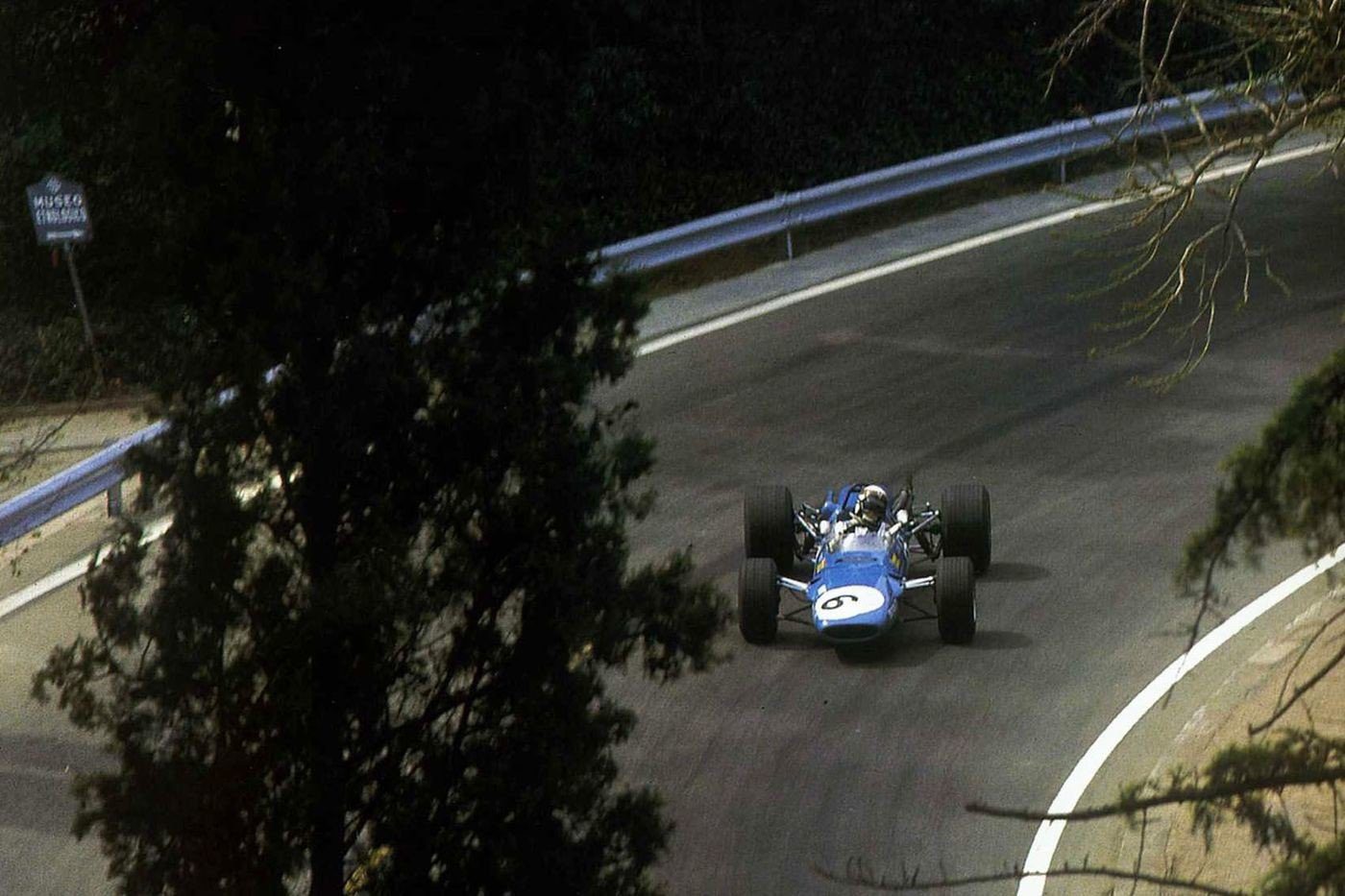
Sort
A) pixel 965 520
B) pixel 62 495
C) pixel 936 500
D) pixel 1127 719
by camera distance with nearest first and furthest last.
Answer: pixel 1127 719
pixel 965 520
pixel 62 495
pixel 936 500

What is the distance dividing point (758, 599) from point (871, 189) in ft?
31.7

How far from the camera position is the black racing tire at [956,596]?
13898 mm

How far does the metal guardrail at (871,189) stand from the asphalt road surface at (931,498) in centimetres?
136

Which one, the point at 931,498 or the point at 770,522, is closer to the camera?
the point at 770,522

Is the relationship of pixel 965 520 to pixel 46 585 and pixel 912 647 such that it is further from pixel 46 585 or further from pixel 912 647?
pixel 46 585

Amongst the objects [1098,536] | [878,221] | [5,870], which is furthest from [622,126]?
[5,870]

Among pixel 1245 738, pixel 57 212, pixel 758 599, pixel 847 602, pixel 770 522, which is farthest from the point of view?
pixel 57 212

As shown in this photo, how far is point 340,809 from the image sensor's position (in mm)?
8672

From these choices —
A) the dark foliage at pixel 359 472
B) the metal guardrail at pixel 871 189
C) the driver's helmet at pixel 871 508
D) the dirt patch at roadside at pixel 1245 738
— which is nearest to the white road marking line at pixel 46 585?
the driver's helmet at pixel 871 508

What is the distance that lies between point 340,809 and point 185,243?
241 centimetres

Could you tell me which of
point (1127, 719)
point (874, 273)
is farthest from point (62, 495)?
point (874, 273)

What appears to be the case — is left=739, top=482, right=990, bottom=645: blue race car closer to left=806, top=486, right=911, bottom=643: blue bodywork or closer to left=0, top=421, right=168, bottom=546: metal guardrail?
left=806, top=486, right=911, bottom=643: blue bodywork

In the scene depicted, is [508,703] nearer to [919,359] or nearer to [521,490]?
[521,490]

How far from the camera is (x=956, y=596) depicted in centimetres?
1394
